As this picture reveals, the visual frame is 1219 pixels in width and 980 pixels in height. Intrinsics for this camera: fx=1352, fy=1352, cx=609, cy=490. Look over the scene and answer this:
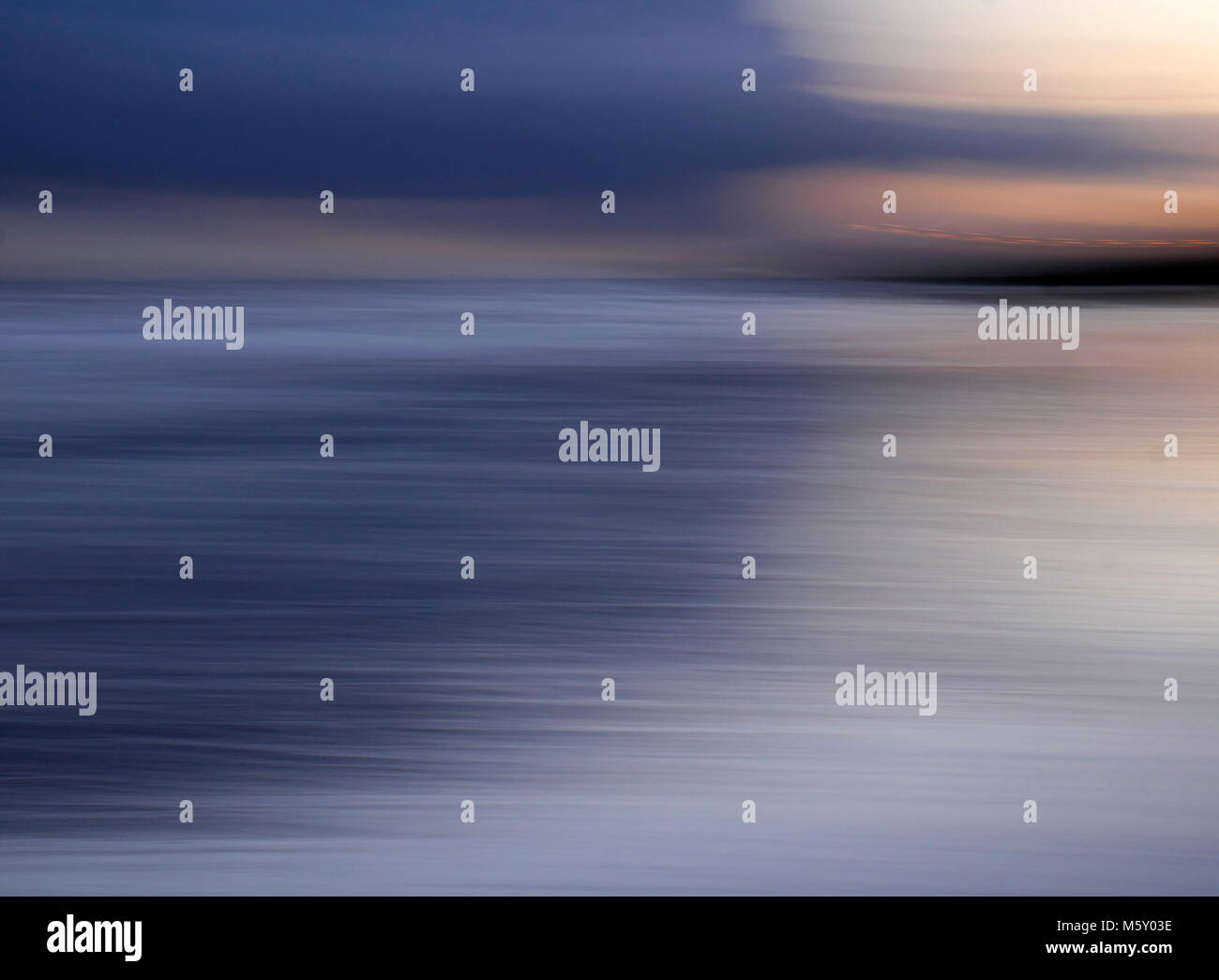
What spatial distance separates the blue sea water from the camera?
2.77 m

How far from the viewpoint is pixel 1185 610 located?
358 cm

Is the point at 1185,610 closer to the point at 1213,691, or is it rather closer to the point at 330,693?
the point at 1213,691

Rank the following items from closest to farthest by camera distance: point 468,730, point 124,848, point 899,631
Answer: point 124,848, point 468,730, point 899,631

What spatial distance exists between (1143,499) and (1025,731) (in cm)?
138

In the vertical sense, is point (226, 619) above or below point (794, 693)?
above

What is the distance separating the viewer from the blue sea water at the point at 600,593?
9.07 feet

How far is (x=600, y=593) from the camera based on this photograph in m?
3.74

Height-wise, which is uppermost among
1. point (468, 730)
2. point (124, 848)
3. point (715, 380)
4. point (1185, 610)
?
point (715, 380)

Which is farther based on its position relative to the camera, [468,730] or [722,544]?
[722,544]

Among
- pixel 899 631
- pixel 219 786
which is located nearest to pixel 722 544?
pixel 899 631

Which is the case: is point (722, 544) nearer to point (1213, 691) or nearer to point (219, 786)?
point (1213, 691)

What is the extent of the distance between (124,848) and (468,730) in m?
0.76

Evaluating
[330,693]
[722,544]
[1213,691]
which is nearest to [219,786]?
[330,693]

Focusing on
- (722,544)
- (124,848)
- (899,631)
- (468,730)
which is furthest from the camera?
(722,544)
